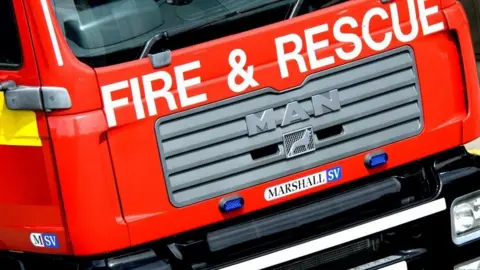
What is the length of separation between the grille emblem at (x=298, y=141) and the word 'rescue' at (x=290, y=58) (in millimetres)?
258

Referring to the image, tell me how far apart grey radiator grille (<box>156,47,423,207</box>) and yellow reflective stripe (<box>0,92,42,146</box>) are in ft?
1.69

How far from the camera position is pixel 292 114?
14.2 ft

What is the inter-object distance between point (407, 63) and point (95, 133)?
60.0 inches

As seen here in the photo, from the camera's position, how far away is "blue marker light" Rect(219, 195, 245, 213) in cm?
427

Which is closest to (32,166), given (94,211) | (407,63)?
(94,211)

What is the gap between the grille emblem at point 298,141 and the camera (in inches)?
171

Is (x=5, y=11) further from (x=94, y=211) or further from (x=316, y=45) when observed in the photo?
(x=316, y=45)

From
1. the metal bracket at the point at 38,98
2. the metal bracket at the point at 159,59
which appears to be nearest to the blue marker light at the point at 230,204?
the metal bracket at the point at 159,59

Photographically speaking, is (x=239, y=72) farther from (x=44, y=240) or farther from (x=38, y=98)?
(x=44, y=240)

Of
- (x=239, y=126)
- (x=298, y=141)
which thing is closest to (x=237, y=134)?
(x=239, y=126)

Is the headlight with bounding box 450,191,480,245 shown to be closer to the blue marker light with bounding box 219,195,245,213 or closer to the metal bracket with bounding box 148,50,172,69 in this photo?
the blue marker light with bounding box 219,195,245,213

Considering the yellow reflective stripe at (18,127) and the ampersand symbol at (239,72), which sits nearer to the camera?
the yellow reflective stripe at (18,127)

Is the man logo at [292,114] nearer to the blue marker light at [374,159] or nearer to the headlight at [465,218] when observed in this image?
the blue marker light at [374,159]

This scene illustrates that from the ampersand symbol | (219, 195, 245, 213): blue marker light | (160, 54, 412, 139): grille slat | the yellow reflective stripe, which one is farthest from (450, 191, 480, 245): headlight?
the yellow reflective stripe
